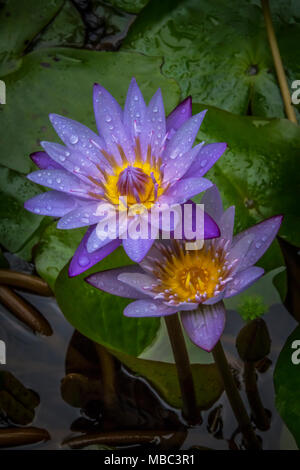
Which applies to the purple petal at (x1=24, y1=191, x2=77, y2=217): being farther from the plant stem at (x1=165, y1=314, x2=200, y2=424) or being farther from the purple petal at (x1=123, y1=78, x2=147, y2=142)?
the plant stem at (x1=165, y1=314, x2=200, y2=424)

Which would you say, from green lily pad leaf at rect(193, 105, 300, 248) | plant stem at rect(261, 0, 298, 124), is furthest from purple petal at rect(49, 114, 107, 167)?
plant stem at rect(261, 0, 298, 124)

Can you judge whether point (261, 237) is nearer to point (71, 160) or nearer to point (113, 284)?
point (113, 284)

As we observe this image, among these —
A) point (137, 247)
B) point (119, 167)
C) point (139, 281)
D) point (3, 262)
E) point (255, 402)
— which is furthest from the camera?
point (3, 262)

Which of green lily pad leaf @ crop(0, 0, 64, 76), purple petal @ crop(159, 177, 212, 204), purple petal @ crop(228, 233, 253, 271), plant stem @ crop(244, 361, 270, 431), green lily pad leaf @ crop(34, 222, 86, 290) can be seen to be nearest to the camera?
purple petal @ crop(159, 177, 212, 204)

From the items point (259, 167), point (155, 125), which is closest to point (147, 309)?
point (155, 125)

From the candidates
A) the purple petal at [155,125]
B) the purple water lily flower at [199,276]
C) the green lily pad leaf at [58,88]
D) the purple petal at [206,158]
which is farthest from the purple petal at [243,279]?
the green lily pad leaf at [58,88]
